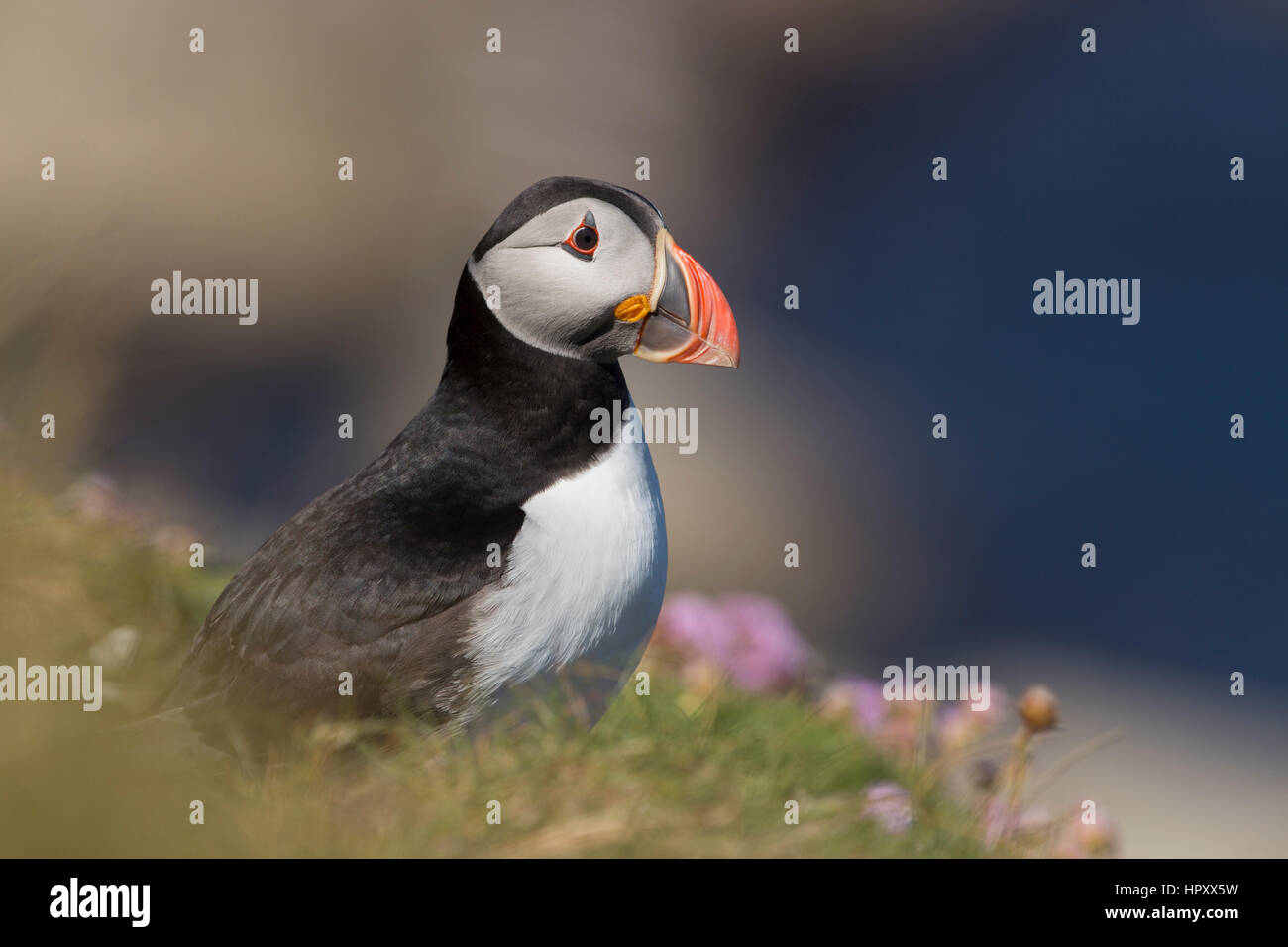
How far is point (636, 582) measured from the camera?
15.3 feet

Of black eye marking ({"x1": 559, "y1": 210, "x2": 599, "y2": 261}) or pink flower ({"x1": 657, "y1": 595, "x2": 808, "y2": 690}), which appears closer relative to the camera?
black eye marking ({"x1": 559, "y1": 210, "x2": 599, "y2": 261})

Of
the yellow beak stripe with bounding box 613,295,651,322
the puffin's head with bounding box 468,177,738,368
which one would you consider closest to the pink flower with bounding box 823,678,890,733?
the puffin's head with bounding box 468,177,738,368

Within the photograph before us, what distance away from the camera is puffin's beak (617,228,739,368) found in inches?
197

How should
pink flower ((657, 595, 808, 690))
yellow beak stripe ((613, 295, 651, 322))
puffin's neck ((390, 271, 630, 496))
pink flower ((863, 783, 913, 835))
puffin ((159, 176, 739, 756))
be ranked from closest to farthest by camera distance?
pink flower ((863, 783, 913, 835)) → puffin ((159, 176, 739, 756)) → puffin's neck ((390, 271, 630, 496)) → yellow beak stripe ((613, 295, 651, 322)) → pink flower ((657, 595, 808, 690))

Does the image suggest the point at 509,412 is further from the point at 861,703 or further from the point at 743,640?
the point at 861,703

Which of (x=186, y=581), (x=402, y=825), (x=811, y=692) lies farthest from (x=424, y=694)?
(x=811, y=692)

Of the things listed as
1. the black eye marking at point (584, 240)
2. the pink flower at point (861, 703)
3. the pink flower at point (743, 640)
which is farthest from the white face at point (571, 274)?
the pink flower at point (861, 703)

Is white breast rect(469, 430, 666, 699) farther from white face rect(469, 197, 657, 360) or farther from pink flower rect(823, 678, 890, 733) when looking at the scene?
pink flower rect(823, 678, 890, 733)

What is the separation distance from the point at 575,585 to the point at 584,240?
1315 millimetres

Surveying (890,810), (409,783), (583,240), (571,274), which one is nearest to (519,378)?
(571,274)

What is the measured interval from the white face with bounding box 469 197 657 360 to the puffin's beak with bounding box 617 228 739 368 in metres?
0.05

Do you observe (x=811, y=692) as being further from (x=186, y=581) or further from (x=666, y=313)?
(x=186, y=581)
